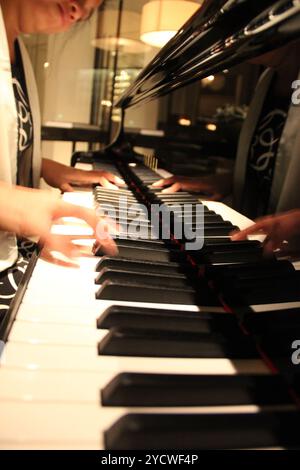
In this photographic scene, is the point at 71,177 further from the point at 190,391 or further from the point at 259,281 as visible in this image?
the point at 190,391

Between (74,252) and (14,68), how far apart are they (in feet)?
3.84

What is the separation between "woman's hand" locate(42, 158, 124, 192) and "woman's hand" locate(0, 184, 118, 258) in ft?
2.13

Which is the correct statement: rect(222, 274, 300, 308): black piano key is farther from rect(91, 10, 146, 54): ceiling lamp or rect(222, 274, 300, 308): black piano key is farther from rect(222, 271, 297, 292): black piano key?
rect(91, 10, 146, 54): ceiling lamp

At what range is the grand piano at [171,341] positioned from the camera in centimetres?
40

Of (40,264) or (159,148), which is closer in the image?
(40,264)

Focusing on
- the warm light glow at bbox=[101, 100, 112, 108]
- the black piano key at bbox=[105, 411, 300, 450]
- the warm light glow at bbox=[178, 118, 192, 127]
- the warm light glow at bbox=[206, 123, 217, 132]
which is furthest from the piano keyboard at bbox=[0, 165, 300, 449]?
the warm light glow at bbox=[101, 100, 112, 108]

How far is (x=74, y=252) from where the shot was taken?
2.76 feet

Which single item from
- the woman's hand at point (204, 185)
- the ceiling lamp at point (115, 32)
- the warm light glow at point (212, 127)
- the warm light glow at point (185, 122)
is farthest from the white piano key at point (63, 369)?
the ceiling lamp at point (115, 32)

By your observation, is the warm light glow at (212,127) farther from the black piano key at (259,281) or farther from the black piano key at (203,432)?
the black piano key at (203,432)

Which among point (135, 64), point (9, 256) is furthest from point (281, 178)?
point (135, 64)

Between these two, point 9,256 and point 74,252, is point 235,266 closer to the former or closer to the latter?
point 74,252

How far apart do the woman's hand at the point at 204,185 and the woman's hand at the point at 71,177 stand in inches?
9.4

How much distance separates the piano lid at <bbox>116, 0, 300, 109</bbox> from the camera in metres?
0.47

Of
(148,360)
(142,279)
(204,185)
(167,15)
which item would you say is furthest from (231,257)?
(167,15)
